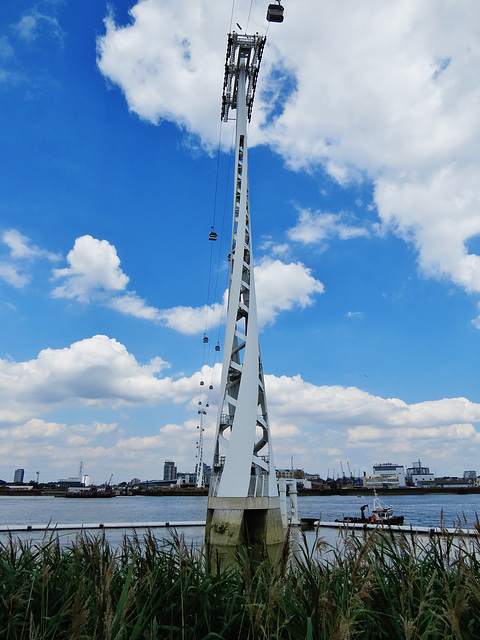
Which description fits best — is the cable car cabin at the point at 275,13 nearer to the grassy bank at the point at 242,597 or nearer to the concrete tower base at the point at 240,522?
the concrete tower base at the point at 240,522

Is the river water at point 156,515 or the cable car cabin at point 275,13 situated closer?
the cable car cabin at point 275,13

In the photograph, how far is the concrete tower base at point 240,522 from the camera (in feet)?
68.6

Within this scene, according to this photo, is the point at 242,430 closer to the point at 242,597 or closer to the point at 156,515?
the point at 242,597

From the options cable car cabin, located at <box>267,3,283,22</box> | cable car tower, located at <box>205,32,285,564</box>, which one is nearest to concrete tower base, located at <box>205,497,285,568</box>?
cable car tower, located at <box>205,32,285,564</box>

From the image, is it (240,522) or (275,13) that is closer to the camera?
(240,522)

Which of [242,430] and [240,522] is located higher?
[242,430]

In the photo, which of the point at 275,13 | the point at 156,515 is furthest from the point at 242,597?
the point at 156,515

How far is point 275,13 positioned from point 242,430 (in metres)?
21.4

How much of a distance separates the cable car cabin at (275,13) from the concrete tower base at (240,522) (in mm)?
23899

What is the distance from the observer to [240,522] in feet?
71.3

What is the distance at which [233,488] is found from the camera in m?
22.9

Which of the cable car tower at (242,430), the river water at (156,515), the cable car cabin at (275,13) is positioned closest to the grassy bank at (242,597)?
the river water at (156,515)

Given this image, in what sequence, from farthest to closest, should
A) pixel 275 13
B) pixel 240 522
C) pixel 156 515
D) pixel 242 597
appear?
pixel 156 515 < pixel 275 13 < pixel 240 522 < pixel 242 597

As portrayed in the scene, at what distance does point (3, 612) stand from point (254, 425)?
20.4 metres
